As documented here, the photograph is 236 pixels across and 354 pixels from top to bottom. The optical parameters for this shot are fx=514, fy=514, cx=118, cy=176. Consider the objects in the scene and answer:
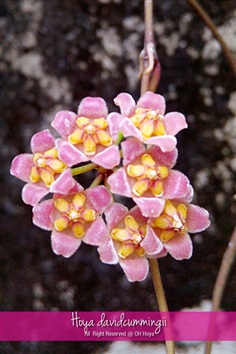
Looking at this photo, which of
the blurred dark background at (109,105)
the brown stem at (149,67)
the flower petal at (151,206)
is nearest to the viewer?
the flower petal at (151,206)

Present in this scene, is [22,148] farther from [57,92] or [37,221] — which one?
[37,221]

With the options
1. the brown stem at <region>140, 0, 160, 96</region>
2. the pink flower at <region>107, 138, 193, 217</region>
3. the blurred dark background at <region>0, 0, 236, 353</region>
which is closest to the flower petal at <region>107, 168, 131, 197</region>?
the pink flower at <region>107, 138, 193, 217</region>

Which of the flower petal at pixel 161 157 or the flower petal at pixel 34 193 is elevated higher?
the flower petal at pixel 161 157

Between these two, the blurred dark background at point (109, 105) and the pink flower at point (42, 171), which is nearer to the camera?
the pink flower at point (42, 171)

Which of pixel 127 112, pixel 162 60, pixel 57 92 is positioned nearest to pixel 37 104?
pixel 57 92

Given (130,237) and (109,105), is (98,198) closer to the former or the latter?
(130,237)

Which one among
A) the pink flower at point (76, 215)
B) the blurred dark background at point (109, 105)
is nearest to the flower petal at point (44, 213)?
the pink flower at point (76, 215)

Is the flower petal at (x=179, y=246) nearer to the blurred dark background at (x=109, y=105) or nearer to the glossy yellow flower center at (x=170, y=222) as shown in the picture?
the glossy yellow flower center at (x=170, y=222)
